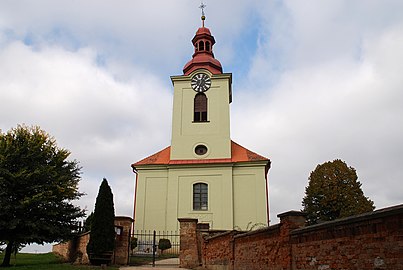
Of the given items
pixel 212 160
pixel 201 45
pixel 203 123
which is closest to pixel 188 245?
pixel 212 160

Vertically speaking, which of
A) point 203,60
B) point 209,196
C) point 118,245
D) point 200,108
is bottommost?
point 118,245

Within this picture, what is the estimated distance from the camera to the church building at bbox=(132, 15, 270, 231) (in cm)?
2706

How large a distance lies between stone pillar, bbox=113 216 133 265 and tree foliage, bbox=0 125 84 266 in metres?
2.39

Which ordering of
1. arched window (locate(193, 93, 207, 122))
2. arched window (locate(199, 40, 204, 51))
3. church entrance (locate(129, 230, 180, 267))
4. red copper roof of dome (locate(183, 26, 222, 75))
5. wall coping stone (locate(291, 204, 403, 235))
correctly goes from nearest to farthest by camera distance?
wall coping stone (locate(291, 204, 403, 235)) < church entrance (locate(129, 230, 180, 267)) < arched window (locate(193, 93, 207, 122)) < red copper roof of dome (locate(183, 26, 222, 75)) < arched window (locate(199, 40, 204, 51))

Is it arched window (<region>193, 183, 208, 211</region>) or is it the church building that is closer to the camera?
the church building

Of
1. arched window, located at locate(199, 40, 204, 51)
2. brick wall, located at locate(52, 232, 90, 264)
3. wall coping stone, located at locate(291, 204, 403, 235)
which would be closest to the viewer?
wall coping stone, located at locate(291, 204, 403, 235)

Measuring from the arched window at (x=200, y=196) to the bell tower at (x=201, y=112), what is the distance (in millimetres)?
2058

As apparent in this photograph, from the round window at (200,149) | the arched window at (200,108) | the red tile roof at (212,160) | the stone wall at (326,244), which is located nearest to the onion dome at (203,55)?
the arched window at (200,108)

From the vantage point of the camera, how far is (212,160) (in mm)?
28375

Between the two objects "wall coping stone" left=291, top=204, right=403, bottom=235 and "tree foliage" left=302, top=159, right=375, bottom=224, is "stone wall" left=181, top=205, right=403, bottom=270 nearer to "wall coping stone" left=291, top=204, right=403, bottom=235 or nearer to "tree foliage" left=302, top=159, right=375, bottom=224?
"wall coping stone" left=291, top=204, right=403, bottom=235

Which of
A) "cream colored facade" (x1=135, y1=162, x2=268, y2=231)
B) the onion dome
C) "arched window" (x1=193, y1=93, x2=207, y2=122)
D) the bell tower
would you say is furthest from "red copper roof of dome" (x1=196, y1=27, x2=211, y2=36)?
"cream colored facade" (x1=135, y1=162, x2=268, y2=231)

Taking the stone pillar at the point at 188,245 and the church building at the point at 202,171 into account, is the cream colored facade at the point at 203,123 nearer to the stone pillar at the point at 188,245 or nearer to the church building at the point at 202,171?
the church building at the point at 202,171

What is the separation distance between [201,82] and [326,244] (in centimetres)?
2441

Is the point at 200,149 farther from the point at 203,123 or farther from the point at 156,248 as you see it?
the point at 156,248
